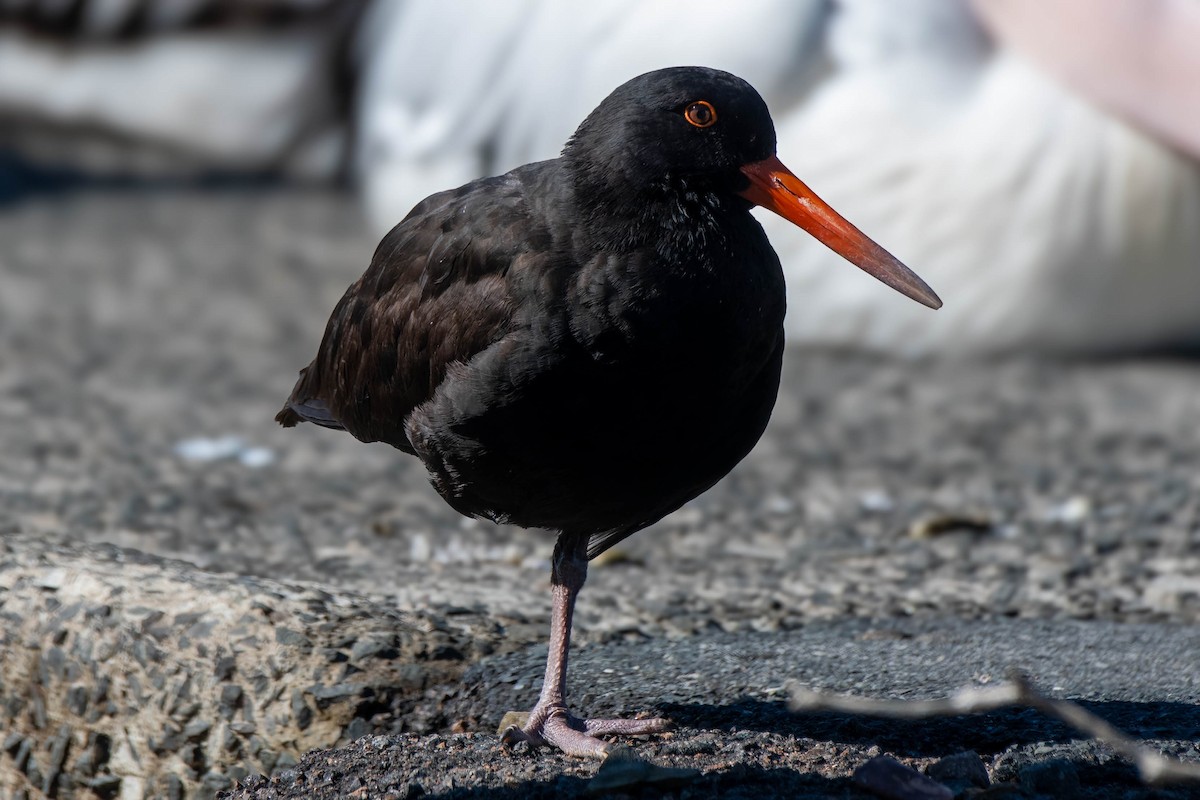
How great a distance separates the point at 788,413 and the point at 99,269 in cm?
305

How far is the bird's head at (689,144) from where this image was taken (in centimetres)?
268

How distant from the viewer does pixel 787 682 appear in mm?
3082

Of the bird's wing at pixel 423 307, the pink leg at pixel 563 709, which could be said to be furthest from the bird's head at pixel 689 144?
the pink leg at pixel 563 709

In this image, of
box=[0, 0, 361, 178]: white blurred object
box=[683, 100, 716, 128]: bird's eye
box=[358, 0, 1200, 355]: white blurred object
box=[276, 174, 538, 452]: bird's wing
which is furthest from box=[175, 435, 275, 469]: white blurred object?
box=[0, 0, 361, 178]: white blurred object

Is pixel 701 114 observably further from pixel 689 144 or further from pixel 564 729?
pixel 564 729

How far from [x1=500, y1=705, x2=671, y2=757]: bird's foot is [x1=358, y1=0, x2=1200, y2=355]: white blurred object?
3315mm

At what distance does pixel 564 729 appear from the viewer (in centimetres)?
284

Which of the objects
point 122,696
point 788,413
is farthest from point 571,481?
point 788,413

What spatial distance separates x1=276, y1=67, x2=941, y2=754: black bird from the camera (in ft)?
8.50

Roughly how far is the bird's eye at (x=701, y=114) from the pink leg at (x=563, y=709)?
2.73 feet

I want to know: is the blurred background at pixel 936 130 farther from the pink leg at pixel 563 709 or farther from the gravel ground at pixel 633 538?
the pink leg at pixel 563 709

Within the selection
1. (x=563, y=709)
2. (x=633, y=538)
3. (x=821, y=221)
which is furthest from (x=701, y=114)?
(x=633, y=538)

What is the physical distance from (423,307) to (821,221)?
28.6 inches

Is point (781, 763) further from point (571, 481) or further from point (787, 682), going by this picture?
point (571, 481)
